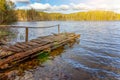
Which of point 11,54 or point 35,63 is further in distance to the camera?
point 35,63

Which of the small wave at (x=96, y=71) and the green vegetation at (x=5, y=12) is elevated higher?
the green vegetation at (x=5, y=12)

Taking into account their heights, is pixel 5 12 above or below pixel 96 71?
above

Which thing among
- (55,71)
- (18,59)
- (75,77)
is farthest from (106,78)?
(18,59)

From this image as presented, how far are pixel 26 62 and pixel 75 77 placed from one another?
4.34m

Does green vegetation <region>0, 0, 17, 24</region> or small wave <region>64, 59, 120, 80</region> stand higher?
green vegetation <region>0, 0, 17, 24</region>

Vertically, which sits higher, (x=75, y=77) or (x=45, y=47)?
→ (x=45, y=47)

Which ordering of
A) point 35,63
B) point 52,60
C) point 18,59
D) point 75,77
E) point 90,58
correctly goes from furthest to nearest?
point 90,58 → point 52,60 → point 35,63 → point 18,59 → point 75,77

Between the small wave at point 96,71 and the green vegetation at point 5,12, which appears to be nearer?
the small wave at point 96,71

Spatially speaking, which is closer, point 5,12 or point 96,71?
point 96,71

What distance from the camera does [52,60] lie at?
1392 centimetres

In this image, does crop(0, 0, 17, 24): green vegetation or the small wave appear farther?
crop(0, 0, 17, 24): green vegetation

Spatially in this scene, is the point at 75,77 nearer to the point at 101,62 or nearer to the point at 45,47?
the point at 101,62

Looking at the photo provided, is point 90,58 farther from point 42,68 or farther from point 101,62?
point 42,68

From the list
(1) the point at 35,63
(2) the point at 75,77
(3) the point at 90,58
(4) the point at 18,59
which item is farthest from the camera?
(3) the point at 90,58
